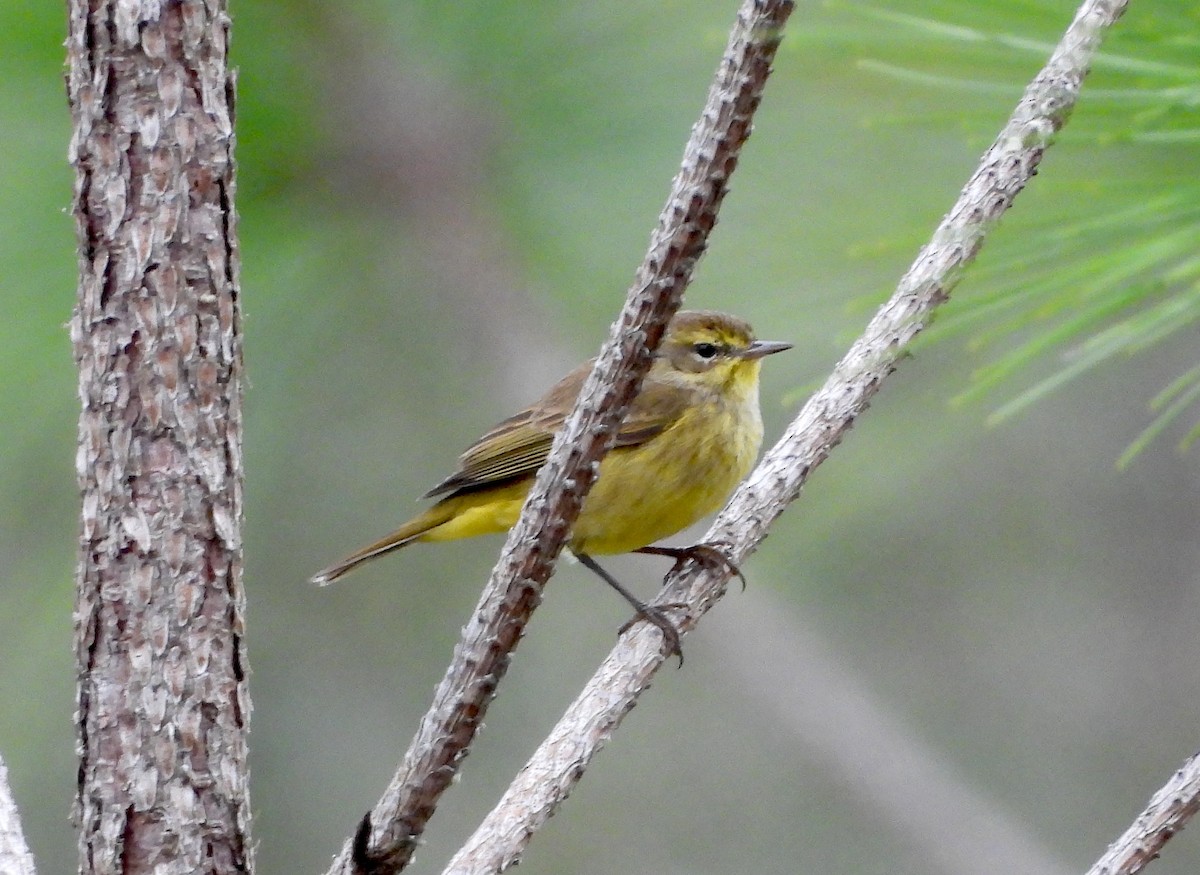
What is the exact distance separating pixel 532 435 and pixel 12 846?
2.87 meters

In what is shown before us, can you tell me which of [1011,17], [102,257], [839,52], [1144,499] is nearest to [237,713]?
[102,257]

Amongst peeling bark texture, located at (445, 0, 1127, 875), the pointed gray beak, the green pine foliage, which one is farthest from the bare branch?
the pointed gray beak

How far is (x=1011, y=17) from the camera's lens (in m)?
2.29

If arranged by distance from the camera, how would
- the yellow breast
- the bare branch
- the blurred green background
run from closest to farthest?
1. the bare branch
2. the blurred green background
3. the yellow breast

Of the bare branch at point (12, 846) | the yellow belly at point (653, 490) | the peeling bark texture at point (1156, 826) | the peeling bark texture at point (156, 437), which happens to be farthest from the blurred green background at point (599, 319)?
the bare branch at point (12, 846)

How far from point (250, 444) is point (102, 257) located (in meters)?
1.99

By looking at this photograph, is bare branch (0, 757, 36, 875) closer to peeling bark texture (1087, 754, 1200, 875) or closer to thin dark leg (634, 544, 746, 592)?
peeling bark texture (1087, 754, 1200, 875)

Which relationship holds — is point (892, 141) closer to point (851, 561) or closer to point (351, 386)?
A: point (351, 386)

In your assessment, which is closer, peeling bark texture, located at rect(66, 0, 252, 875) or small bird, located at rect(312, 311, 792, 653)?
peeling bark texture, located at rect(66, 0, 252, 875)

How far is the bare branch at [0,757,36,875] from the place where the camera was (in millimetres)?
1629

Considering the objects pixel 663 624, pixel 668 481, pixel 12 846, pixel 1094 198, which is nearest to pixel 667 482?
pixel 668 481

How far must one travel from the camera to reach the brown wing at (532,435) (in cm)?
432

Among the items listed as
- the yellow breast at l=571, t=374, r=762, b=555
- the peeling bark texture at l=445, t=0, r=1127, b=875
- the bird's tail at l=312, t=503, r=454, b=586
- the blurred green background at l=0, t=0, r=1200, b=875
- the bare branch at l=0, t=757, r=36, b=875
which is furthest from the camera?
the bird's tail at l=312, t=503, r=454, b=586

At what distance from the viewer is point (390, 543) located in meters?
4.31
